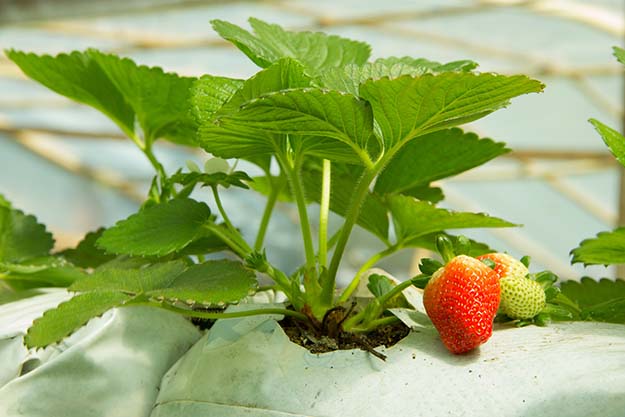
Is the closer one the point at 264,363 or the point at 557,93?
the point at 264,363

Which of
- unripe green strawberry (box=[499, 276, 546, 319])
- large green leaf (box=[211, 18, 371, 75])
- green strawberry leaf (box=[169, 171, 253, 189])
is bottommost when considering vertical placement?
unripe green strawberry (box=[499, 276, 546, 319])

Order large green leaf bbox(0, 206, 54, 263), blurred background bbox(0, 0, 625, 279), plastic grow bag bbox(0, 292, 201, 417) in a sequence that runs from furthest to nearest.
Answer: blurred background bbox(0, 0, 625, 279)
large green leaf bbox(0, 206, 54, 263)
plastic grow bag bbox(0, 292, 201, 417)

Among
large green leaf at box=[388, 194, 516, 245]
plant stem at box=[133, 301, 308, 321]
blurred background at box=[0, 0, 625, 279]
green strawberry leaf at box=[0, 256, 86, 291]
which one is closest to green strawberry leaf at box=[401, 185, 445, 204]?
large green leaf at box=[388, 194, 516, 245]

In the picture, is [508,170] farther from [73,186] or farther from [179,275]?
[179,275]

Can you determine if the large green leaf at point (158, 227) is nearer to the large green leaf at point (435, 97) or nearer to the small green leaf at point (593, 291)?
the large green leaf at point (435, 97)

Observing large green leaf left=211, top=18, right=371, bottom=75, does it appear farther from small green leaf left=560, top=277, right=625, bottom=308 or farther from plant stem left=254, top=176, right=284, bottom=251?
small green leaf left=560, top=277, right=625, bottom=308

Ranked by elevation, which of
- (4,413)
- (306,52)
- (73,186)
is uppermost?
(306,52)

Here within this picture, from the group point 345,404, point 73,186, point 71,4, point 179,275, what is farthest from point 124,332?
point 73,186

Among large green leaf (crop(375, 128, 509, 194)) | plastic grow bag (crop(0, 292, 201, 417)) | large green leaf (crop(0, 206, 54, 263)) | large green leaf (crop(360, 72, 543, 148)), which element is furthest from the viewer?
large green leaf (crop(0, 206, 54, 263))
